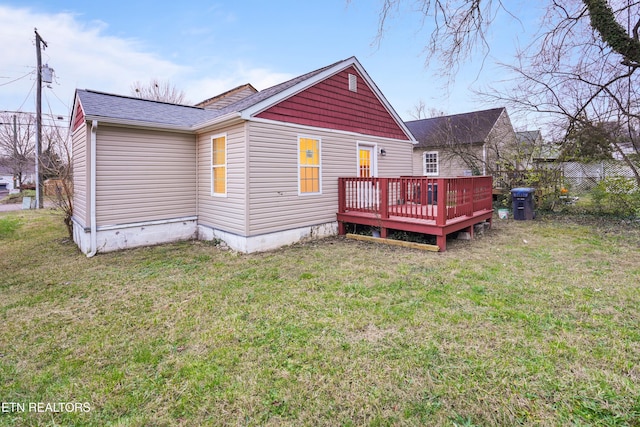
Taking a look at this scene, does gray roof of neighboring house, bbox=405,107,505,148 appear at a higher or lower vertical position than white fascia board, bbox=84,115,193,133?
higher

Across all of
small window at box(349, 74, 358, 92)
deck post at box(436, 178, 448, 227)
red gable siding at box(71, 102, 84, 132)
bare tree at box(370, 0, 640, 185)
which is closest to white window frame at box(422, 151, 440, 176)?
bare tree at box(370, 0, 640, 185)

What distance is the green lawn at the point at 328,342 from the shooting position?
2020 millimetres

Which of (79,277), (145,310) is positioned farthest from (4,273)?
(145,310)

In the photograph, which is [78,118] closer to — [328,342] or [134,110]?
[134,110]

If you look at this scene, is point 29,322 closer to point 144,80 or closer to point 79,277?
point 79,277

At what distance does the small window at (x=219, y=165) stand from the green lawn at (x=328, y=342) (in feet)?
7.29

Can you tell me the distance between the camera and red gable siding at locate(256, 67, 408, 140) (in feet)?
22.6

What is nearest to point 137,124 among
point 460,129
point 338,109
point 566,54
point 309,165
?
point 309,165

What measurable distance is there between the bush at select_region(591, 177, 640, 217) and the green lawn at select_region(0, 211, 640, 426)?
5.36 m

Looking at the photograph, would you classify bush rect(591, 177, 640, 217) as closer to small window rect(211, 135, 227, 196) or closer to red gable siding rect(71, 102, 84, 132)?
small window rect(211, 135, 227, 196)

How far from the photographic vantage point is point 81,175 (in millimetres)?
7270

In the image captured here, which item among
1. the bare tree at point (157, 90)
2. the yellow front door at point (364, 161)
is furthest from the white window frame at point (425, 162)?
the bare tree at point (157, 90)

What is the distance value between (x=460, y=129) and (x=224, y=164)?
1522 centimetres

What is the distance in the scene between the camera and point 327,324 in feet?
10.4
